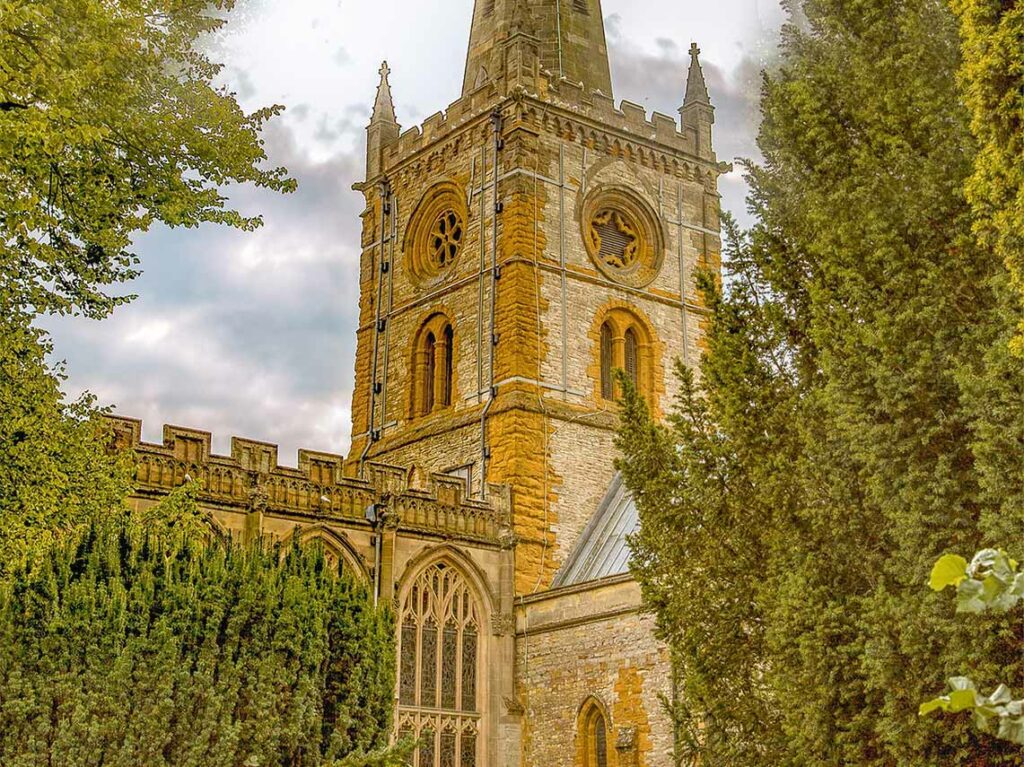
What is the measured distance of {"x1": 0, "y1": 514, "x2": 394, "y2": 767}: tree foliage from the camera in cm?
1170

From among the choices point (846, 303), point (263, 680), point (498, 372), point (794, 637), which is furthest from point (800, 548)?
point (498, 372)

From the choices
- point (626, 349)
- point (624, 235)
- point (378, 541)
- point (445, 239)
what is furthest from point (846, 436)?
point (445, 239)

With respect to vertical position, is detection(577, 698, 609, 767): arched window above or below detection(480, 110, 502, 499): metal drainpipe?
below

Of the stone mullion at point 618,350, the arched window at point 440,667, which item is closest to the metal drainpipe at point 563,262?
the stone mullion at point 618,350

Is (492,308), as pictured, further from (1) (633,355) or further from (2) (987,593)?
(2) (987,593)

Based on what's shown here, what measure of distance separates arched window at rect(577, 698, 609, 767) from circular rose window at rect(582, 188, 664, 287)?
9.94 metres

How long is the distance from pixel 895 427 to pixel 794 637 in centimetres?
183

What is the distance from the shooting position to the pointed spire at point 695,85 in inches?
1242

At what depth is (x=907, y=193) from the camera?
1041 centimetres

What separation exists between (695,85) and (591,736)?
16357 mm

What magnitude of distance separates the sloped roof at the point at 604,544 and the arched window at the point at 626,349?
8.83 ft

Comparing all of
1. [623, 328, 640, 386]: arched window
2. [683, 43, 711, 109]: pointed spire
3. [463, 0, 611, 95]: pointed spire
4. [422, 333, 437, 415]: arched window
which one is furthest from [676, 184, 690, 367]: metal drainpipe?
[422, 333, 437, 415]: arched window

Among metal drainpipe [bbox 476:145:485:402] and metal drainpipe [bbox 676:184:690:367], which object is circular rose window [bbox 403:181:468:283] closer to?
metal drainpipe [bbox 476:145:485:402]

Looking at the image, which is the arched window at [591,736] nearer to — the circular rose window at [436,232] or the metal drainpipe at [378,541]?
the metal drainpipe at [378,541]
